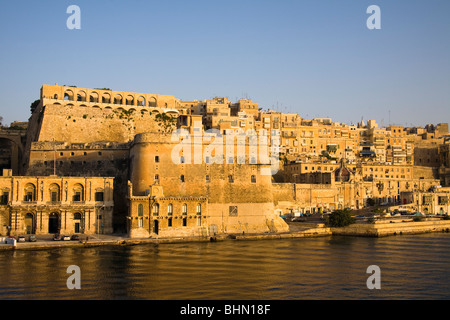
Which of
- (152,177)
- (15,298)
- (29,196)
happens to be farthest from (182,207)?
(15,298)

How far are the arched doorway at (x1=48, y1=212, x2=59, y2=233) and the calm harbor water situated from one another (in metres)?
7.01

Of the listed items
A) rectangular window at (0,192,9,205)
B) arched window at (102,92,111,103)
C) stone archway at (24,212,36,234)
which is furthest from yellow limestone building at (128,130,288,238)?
arched window at (102,92,111,103)

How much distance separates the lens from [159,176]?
48438mm

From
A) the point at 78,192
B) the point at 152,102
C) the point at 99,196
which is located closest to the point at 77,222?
the point at 78,192

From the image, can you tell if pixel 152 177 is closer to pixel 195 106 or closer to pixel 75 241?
pixel 75 241

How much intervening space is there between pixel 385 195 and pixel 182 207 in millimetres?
42987

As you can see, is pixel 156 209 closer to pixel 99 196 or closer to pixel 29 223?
pixel 99 196

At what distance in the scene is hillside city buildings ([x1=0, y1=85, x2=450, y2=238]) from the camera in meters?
45.8

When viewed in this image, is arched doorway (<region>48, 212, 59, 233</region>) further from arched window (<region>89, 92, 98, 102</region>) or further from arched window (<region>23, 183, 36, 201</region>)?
arched window (<region>89, 92, 98, 102</region>)

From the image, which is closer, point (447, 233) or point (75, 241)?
point (75, 241)

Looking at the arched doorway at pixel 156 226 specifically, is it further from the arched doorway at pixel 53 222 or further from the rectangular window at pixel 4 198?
the rectangular window at pixel 4 198

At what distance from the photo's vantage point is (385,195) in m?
77.5

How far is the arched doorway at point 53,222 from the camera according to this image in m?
46.3

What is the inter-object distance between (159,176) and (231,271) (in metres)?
18.1
